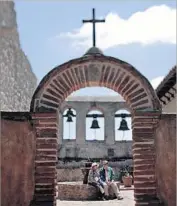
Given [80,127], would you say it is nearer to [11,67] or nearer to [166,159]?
[11,67]

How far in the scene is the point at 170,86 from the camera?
12.5 metres

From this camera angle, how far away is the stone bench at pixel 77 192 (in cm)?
1089

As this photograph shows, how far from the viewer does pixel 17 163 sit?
6.50 metres

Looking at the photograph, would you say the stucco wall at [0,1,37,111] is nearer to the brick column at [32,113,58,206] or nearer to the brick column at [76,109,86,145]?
the brick column at [76,109,86,145]

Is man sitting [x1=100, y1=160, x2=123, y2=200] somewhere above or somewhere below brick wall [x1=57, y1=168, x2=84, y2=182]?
above

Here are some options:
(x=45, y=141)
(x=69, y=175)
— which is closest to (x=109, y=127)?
(x=69, y=175)

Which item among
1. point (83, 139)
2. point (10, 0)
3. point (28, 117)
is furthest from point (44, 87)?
point (83, 139)

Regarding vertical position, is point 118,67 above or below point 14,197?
above

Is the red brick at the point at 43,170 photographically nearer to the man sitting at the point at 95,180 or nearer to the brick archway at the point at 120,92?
the brick archway at the point at 120,92

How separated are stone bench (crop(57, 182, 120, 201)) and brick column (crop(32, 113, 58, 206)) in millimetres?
4322

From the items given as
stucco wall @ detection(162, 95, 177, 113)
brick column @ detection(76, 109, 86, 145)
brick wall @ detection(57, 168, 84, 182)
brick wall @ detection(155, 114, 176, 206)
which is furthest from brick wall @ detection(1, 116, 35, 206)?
brick column @ detection(76, 109, 86, 145)

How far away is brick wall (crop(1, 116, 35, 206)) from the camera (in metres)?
6.35

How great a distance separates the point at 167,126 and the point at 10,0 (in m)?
12.2

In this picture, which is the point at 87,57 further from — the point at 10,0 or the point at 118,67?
the point at 10,0
